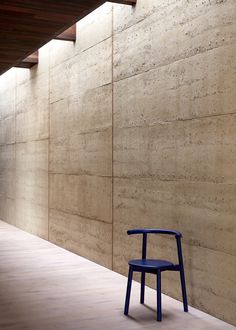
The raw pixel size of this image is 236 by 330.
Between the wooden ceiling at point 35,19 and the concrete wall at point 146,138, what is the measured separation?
0.81 metres

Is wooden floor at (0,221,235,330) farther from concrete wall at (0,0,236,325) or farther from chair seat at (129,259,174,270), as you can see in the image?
chair seat at (129,259,174,270)

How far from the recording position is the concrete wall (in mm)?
4156

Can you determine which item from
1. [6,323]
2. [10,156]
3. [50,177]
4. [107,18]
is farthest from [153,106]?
[10,156]

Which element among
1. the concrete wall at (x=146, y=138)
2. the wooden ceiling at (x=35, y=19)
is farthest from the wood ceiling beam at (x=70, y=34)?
the wooden ceiling at (x=35, y=19)

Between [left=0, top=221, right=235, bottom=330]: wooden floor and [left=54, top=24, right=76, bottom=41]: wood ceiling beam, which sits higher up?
[left=54, top=24, right=76, bottom=41]: wood ceiling beam

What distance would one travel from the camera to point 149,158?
5.19 metres

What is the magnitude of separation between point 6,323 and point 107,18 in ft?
12.4

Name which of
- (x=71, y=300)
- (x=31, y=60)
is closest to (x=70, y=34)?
(x=31, y=60)

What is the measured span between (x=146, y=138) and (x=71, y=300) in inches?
70.3

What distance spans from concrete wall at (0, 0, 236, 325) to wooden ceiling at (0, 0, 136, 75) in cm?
81

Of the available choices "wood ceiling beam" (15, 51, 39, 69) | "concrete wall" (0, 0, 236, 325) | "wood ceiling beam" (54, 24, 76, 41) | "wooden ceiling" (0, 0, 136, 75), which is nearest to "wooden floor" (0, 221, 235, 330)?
"concrete wall" (0, 0, 236, 325)

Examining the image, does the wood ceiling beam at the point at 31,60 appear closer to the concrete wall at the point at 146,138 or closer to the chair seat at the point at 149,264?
the concrete wall at the point at 146,138

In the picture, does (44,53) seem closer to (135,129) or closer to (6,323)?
(135,129)

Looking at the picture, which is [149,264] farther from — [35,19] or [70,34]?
[70,34]
